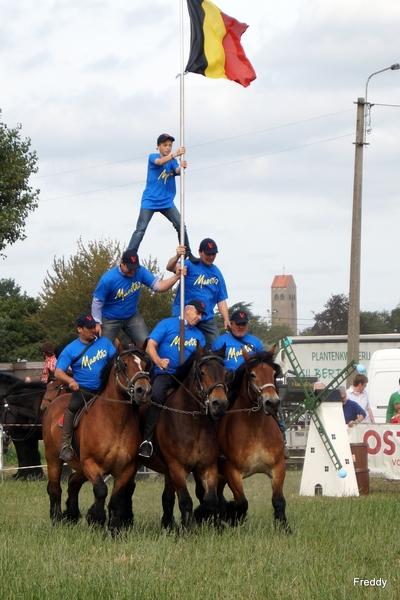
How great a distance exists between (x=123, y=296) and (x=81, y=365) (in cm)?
101

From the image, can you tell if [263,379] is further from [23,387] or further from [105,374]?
[23,387]

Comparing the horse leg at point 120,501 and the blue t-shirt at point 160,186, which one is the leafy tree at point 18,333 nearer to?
the blue t-shirt at point 160,186

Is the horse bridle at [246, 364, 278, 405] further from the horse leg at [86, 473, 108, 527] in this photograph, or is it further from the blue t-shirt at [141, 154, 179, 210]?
the blue t-shirt at [141, 154, 179, 210]

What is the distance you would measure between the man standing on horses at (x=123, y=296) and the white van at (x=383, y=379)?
1116cm

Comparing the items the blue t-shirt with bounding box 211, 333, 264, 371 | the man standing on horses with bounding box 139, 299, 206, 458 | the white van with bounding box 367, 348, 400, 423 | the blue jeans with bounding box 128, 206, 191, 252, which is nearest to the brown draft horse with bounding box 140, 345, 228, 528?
the man standing on horses with bounding box 139, 299, 206, 458

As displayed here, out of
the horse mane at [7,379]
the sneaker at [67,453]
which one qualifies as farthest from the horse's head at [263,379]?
the horse mane at [7,379]

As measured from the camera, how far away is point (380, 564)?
26.7ft

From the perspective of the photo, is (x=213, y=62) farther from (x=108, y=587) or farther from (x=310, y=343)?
(x=310, y=343)

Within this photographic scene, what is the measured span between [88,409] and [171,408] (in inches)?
38.0

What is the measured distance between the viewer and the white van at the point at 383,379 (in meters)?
22.2

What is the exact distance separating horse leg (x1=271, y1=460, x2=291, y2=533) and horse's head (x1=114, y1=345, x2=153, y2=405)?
5.42ft

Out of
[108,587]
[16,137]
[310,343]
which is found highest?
[16,137]

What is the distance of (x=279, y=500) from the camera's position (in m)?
10.3

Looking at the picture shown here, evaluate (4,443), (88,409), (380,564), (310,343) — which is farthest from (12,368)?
(380,564)
